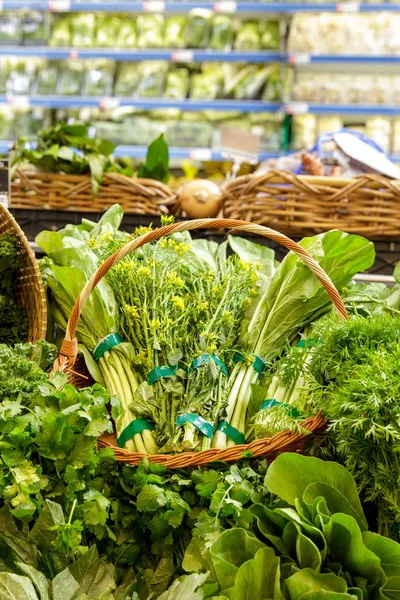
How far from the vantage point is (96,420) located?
112cm

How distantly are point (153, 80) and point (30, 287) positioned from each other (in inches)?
178

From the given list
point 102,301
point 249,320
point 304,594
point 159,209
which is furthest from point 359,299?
point 159,209

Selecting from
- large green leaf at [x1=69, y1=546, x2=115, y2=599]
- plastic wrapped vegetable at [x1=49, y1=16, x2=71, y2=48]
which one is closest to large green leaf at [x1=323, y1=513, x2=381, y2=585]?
large green leaf at [x1=69, y1=546, x2=115, y2=599]

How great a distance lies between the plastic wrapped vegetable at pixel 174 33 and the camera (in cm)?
569

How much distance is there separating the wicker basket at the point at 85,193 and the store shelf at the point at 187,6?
348 centimetres

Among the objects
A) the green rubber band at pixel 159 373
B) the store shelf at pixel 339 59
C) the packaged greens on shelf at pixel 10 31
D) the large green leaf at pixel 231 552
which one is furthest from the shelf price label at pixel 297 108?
the large green leaf at pixel 231 552

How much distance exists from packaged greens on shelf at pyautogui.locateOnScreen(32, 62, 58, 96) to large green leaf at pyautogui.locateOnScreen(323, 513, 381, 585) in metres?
5.57

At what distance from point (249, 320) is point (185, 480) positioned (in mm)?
487

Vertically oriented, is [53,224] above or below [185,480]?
above

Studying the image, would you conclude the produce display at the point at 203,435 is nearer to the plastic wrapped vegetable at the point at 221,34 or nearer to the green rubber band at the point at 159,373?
the green rubber band at the point at 159,373

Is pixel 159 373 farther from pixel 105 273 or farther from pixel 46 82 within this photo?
pixel 46 82

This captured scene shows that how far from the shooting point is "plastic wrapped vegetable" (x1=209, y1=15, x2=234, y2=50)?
5.61 metres

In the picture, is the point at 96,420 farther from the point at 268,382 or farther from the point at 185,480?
the point at 268,382

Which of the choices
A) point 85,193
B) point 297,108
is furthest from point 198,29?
point 85,193
